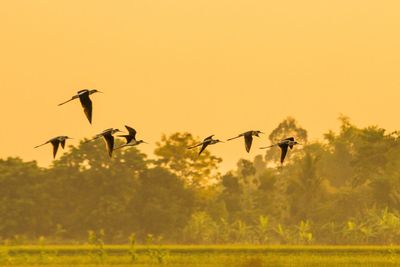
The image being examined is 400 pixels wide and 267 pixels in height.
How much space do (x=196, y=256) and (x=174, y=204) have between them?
2681cm

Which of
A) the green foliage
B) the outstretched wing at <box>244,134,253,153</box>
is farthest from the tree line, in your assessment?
the outstretched wing at <box>244,134,253,153</box>

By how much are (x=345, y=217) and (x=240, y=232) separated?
500 inches

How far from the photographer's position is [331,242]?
75.0 metres

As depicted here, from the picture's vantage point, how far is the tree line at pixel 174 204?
237 ft

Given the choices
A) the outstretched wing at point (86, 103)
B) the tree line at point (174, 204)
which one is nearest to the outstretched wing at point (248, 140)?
the outstretched wing at point (86, 103)

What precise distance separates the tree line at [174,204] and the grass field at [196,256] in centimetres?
1937

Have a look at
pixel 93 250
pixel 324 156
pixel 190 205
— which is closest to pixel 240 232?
pixel 190 205

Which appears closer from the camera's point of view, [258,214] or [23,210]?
[23,210]

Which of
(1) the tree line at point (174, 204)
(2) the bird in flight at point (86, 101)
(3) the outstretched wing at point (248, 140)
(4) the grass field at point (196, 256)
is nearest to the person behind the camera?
(2) the bird in flight at point (86, 101)

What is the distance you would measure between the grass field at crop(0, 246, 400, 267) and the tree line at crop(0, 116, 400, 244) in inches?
763

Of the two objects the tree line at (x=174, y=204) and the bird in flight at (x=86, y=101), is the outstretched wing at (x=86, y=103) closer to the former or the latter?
the bird in flight at (x=86, y=101)

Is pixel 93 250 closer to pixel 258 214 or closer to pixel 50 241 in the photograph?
pixel 50 241

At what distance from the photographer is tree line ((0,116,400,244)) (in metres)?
72.1

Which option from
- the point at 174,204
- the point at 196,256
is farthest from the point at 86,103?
the point at 174,204
